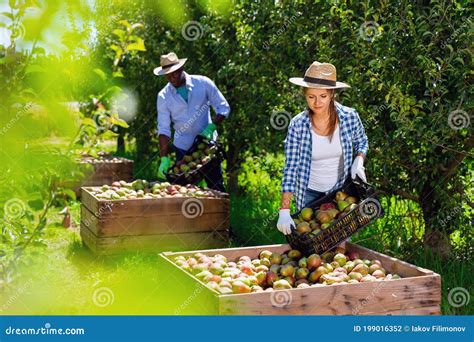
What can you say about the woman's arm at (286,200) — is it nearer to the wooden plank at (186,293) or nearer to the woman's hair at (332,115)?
the woman's hair at (332,115)

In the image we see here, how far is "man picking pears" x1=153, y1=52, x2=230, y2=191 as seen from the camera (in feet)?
25.5

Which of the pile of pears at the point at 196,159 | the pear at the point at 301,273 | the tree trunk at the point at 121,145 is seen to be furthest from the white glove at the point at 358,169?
the tree trunk at the point at 121,145

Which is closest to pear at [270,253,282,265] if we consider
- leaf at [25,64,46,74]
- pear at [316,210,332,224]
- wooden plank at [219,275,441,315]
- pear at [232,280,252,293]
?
pear at [316,210,332,224]

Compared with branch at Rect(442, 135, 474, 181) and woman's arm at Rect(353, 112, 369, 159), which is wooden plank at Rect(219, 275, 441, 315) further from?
branch at Rect(442, 135, 474, 181)

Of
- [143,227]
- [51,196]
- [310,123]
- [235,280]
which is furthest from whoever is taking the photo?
[143,227]

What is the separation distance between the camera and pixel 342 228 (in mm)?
4395

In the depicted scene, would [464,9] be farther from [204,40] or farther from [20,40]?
[204,40]

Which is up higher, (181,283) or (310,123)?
(310,123)

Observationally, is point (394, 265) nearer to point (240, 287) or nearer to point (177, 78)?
point (240, 287)

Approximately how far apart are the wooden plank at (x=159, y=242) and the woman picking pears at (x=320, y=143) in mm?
2214

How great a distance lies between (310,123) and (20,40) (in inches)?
131

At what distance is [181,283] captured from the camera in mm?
4273

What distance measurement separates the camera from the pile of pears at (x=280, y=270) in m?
4.03

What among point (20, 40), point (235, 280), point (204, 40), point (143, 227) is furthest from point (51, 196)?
point (204, 40)
